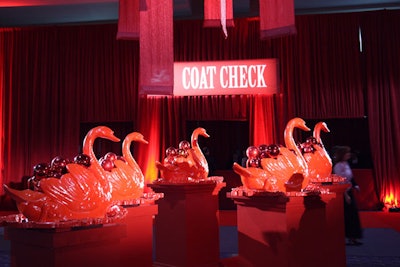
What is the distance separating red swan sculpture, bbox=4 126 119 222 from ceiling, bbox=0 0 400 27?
23.3 ft

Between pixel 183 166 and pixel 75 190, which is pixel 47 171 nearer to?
pixel 75 190

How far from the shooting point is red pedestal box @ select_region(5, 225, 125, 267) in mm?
1762

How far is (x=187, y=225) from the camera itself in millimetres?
3555

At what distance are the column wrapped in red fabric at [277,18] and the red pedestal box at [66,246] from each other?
99.3 inches

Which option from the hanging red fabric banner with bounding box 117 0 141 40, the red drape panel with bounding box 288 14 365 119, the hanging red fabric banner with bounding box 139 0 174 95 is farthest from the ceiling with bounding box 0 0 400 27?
the hanging red fabric banner with bounding box 139 0 174 95

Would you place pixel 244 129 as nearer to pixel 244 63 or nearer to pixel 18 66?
pixel 244 63

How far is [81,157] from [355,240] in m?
3.93

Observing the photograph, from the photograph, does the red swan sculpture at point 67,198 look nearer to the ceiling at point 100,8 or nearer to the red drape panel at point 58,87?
the red drape panel at point 58,87

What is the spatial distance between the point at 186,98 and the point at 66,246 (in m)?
6.73

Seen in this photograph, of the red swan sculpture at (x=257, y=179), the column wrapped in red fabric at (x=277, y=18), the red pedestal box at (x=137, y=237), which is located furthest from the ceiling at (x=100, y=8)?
the red pedestal box at (x=137, y=237)

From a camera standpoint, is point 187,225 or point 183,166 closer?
point 187,225

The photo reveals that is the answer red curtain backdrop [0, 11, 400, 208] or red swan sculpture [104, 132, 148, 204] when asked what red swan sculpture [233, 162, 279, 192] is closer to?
red swan sculpture [104, 132, 148, 204]

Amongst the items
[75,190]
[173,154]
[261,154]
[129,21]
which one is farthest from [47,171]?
[129,21]

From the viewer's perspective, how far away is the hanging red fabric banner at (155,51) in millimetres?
3365
